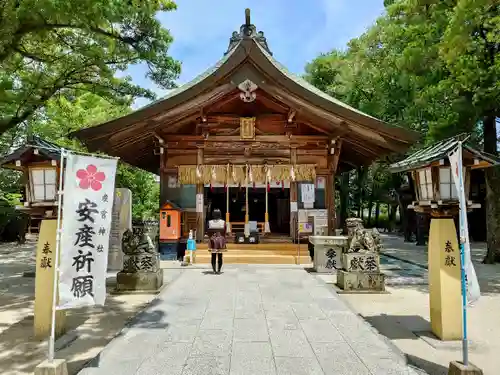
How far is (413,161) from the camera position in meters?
5.89

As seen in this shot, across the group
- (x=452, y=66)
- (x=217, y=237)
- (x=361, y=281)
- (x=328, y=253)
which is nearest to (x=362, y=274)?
(x=361, y=281)

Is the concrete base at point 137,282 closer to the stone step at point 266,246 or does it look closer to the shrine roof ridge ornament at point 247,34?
the stone step at point 266,246

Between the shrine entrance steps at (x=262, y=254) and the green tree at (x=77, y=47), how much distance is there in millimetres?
5423

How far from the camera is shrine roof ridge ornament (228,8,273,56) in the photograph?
14770 millimetres

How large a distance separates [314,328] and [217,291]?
2910 millimetres

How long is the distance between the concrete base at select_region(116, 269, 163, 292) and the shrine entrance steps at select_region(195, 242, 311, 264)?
3.95m

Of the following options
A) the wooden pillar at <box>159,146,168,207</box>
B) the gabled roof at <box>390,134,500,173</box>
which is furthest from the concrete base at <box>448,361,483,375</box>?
the wooden pillar at <box>159,146,168,207</box>

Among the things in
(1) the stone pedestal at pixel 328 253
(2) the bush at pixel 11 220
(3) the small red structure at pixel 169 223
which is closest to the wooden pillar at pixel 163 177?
(3) the small red structure at pixel 169 223

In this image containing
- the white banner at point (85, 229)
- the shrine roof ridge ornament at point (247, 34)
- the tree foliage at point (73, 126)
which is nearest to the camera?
the white banner at point (85, 229)

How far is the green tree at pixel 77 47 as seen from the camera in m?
7.69

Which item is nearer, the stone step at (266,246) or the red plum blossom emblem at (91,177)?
the red plum blossom emblem at (91,177)

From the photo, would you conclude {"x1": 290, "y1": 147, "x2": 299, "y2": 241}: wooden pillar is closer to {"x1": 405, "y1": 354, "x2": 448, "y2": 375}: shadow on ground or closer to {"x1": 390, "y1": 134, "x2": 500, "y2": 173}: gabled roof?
{"x1": 390, "y1": 134, "x2": 500, "y2": 173}: gabled roof

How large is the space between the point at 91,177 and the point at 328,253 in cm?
765

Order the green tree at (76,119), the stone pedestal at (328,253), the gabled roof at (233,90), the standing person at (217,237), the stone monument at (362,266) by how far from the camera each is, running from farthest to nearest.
→ the green tree at (76,119), the gabled roof at (233,90), the stone pedestal at (328,253), the standing person at (217,237), the stone monument at (362,266)
